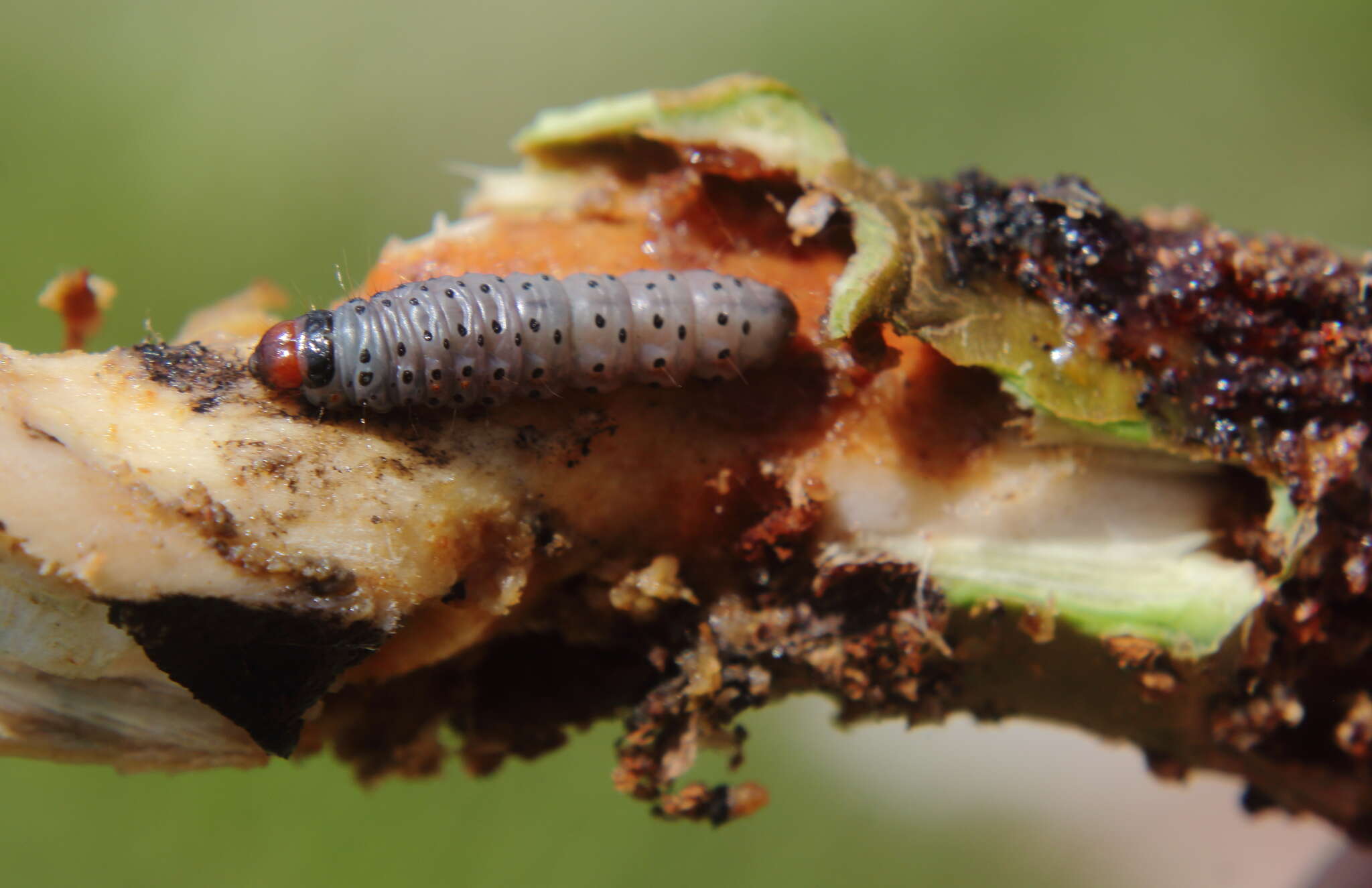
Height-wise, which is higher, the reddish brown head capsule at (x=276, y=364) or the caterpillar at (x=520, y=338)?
the caterpillar at (x=520, y=338)

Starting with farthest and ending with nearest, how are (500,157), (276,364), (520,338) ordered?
(500,157), (520,338), (276,364)

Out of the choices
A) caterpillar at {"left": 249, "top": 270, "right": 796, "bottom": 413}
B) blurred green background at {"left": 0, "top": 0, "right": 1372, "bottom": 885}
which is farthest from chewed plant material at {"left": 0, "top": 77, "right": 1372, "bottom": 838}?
blurred green background at {"left": 0, "top": 0, "right": 1372, "bottom": 885}

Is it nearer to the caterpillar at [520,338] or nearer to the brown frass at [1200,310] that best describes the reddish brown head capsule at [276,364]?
the caterpillar at [520,338]

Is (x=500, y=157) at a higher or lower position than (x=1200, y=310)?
higher

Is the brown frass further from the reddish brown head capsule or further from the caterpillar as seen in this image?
the reddish brown head capsule

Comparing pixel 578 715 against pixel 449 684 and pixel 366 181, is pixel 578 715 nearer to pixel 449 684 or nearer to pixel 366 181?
pixel 449 684

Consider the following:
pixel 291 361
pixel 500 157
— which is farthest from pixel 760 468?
pixel 500 157

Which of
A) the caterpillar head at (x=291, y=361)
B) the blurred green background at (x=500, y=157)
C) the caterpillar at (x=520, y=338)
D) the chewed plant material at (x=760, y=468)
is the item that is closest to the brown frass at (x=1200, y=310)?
the chewed plant material at (x=760, y=468)

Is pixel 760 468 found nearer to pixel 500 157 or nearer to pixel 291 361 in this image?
pixel 291 361
